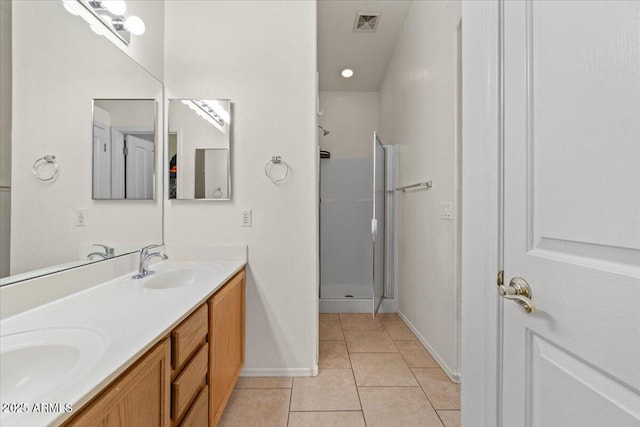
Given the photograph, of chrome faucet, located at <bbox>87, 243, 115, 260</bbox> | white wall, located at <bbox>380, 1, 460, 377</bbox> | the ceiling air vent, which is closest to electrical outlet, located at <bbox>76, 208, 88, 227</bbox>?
chrome faucet, located at <bbox>87, 243, 115, 260</bbox>

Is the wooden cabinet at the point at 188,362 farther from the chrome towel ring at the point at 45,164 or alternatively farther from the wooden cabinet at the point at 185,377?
the chrome towel ring at the point at 45,164

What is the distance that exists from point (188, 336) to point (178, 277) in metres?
0.74

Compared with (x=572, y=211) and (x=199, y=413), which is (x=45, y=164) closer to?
(x=199, y=413)

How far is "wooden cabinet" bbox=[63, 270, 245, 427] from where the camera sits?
0.68 meters

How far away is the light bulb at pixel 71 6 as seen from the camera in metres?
1.28

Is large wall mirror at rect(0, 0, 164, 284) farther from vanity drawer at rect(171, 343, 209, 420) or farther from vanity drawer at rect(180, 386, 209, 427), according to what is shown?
vanity drawer at rect(180, 386, 209, 427)

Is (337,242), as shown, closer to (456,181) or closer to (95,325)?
(456,181)

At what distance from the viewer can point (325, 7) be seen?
2770 mm

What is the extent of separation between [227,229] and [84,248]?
81 cm

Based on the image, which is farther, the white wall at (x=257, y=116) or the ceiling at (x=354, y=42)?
the ceiling at (x=354, y=42)

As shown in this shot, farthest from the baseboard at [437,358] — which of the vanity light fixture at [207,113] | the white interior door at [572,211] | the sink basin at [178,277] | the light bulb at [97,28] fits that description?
the light bulb at [97,28]

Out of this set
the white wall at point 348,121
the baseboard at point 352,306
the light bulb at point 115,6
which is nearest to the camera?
the light bulb at point 115,6

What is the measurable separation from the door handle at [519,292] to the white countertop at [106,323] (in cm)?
95

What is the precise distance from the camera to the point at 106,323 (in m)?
0.92
